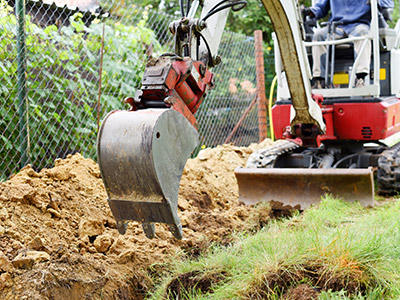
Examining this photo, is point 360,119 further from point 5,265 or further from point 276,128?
point 5,265

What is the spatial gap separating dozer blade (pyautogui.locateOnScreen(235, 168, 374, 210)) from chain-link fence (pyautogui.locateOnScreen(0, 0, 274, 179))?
1.84 m

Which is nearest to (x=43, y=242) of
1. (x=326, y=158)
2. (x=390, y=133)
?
(x=326, y=158)

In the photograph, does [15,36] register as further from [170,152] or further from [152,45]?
[170,152]

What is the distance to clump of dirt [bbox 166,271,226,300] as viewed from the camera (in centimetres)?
283

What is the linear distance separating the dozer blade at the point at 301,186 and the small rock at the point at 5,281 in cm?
291

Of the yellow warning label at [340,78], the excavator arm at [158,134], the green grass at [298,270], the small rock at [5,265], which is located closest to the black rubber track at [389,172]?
the yellow warning label at [340,78]

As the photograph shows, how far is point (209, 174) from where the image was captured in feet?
19.6

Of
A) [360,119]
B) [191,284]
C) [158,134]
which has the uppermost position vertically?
[158,134]

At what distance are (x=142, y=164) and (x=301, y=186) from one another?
2958 millimetres

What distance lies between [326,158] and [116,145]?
398 centimetres

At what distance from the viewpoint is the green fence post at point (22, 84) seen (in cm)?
466

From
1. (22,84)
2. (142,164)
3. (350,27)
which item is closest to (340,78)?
(350,27)

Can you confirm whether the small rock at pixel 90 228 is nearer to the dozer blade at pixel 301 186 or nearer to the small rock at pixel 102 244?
the small rock at pixel 102 244

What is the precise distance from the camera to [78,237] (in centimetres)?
350
